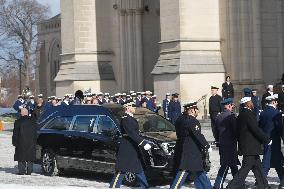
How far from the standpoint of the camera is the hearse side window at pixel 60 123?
16708mm

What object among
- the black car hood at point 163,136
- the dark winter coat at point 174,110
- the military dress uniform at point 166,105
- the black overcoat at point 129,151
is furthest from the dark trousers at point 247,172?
the military dress uniform at point 166,105

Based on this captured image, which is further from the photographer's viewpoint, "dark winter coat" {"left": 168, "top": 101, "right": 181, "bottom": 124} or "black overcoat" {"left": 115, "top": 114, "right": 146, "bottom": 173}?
"dark winter coat" {"left": 168, "top": 101, "right": 181, "bottom": 124}

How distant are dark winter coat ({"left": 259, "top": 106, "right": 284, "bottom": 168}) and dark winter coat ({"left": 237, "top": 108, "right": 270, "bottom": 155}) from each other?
113 centimetres

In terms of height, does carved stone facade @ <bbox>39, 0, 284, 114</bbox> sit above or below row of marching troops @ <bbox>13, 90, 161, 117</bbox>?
above

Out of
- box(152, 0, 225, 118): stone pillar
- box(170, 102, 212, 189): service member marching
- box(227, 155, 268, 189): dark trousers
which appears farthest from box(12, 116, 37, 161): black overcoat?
box(152, 0, 225, 118): stone pillar

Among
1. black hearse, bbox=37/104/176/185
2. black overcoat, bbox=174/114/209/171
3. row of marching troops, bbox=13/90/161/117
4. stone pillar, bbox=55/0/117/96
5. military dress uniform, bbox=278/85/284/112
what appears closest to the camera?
black overcoat, bbox=174/114/209/171

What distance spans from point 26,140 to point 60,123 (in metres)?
0.88

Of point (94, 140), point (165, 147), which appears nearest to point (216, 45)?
point (94, 140)

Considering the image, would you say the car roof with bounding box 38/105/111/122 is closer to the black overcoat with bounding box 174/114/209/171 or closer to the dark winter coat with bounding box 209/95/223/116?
the black overcoat with bounding box 174/114/209/171

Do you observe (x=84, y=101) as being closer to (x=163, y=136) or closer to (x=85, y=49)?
(x=163, y=136)

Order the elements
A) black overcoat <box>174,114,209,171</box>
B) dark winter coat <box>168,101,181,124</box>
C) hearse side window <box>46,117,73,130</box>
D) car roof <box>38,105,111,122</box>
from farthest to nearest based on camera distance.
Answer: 1. dark winter coat <box>168,101,181,124</box>
2. hearse side window <box>46,117,73,130</box>
3. car roof <box>38,105,111,122</box>
4. black overcoat <box>174,114,209,171</box>

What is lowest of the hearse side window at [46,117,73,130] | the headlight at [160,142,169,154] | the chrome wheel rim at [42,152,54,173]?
the chrome wheel rim at [42,152,54,173]

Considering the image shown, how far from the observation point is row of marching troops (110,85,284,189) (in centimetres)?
1218

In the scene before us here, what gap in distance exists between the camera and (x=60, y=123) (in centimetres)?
1695
